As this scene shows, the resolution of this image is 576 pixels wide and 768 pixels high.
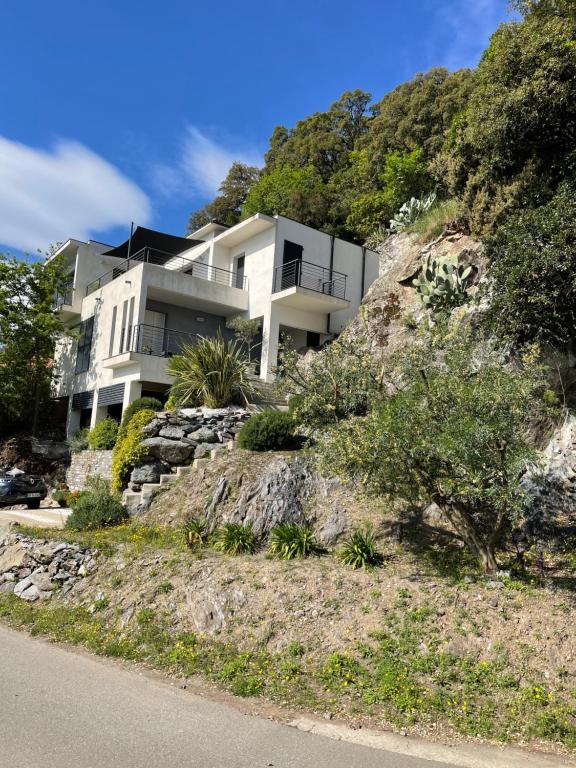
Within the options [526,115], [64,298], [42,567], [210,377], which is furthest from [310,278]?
[42,567]

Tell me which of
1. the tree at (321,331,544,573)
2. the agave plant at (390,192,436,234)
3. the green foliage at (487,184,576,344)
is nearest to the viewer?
the tree at (321,331,544,573)

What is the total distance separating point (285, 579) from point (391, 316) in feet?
37.1

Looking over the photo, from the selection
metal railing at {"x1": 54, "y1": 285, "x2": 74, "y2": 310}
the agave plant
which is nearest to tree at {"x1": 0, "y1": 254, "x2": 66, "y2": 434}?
metal railing at {"x1": 54, "y1": 285, "x2": 74, "y2": 310}

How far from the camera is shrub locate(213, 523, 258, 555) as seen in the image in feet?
30.9

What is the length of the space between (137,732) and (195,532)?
17.5 ft

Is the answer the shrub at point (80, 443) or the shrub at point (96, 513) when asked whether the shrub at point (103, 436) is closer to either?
the shrub at point (80, 443)

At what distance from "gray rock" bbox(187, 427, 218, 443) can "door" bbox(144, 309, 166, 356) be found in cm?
616

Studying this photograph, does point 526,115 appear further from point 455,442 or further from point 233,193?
point 233,193

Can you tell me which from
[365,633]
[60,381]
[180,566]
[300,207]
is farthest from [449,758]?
[300,207]

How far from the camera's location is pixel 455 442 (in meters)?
6.59

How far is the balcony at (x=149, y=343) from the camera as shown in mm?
20219

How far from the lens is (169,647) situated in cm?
707

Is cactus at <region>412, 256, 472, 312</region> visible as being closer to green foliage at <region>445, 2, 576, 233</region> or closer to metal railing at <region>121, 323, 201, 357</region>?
green foliage at <region>445, 2, 576, 233</region>

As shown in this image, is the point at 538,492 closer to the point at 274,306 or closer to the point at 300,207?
the point at 274,306
